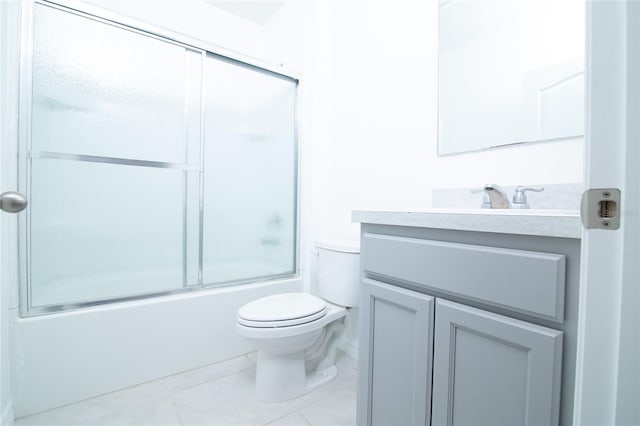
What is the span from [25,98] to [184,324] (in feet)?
4.07

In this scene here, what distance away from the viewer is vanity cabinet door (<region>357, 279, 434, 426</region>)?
74 centimetres

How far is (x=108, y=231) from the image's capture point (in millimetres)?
1451

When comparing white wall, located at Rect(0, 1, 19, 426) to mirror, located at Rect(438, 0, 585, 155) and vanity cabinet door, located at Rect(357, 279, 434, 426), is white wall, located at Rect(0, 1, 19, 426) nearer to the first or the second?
vanity cabinet door, located at Rect(357, 279, 434, 426)

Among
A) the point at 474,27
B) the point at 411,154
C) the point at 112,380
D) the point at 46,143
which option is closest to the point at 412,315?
the point at 411,154

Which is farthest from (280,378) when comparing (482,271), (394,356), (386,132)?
(386,132)

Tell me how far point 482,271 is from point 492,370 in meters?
0.21

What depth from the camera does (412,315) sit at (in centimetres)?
78

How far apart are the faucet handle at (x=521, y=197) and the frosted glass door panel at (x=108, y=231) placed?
5.11ft

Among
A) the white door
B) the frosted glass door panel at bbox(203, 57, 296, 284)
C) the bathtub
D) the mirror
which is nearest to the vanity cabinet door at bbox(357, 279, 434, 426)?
the white door

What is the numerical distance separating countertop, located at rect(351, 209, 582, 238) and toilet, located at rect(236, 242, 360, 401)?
670 mm

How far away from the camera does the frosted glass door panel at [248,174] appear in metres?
1.74

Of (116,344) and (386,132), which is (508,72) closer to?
(386,132)

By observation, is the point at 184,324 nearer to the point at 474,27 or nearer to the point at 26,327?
the point at 26,327

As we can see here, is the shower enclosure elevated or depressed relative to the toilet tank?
elevated
